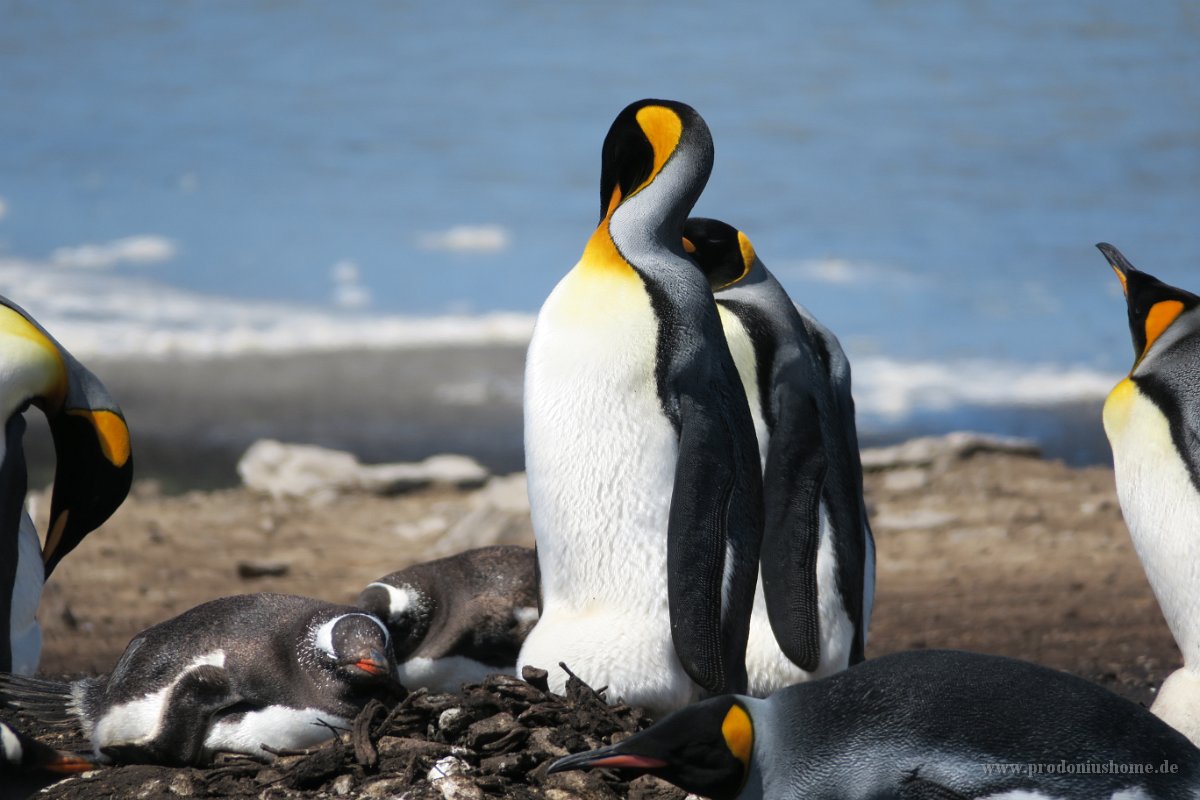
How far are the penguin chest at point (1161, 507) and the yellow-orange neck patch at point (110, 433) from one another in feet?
9.61

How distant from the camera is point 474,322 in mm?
18562

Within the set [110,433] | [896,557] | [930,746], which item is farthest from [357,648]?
[896,557]

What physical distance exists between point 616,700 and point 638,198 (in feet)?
4.19

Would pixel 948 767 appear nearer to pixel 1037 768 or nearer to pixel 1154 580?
pixel 1037 768

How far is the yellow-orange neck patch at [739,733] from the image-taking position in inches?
93.0

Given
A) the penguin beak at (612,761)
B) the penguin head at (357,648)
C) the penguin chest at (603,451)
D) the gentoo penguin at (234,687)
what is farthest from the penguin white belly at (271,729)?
the penguin beak at (612,761)

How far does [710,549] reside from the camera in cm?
325

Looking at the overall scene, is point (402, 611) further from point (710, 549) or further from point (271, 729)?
point (710, 549)

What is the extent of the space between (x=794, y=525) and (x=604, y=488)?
0.62 meters

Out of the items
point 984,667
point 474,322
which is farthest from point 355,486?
point 474,322

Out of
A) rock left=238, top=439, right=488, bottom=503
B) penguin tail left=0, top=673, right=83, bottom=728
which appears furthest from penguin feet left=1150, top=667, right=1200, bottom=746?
rock left=238, top=439, right=488, bottom=503

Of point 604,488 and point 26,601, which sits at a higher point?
point 604,488

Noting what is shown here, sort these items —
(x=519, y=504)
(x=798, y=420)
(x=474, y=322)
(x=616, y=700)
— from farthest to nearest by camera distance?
(x=474, y=322)
(x=519, y=504)
(x=798, y=420)
(x=616, y=700)

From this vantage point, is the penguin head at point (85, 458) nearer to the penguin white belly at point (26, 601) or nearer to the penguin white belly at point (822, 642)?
the penguin white belly at point (26, 601)
